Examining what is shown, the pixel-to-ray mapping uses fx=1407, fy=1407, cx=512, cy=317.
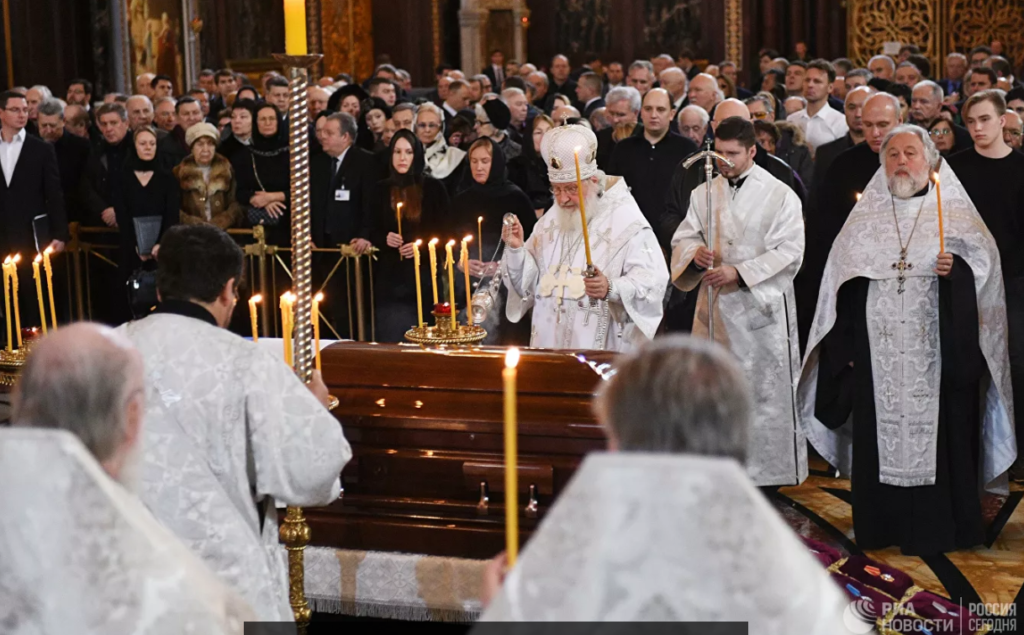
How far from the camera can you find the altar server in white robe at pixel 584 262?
17.5 feet

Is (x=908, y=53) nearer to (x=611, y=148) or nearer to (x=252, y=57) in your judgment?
(x=611, y=148)

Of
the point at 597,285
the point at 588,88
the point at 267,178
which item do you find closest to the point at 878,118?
the point at 597,285

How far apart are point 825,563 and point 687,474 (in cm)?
281

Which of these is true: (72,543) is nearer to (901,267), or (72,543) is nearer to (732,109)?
(901,267)

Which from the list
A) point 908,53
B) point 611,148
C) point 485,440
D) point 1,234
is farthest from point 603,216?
point 908,53

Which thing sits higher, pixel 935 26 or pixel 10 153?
pixel 935 26

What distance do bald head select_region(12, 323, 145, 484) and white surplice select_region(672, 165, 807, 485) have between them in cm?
403

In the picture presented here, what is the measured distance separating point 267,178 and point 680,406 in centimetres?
714

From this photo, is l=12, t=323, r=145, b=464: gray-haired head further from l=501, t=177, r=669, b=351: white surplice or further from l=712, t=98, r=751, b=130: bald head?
l=712, t=98, r=751, b=130: bald head

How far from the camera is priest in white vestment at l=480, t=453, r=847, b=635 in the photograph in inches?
71.3

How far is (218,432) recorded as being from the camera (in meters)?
3.02

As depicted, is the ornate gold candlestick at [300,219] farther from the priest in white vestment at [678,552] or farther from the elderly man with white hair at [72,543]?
the priest in white vestment at [678,552]

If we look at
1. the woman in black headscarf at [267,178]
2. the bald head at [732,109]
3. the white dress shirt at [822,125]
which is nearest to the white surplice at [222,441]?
the bald head at [732,109]

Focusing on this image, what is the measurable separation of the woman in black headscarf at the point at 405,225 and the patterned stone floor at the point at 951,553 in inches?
96.0
